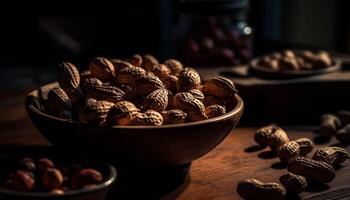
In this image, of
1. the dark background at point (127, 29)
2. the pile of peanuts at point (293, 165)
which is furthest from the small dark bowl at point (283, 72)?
the dark background at point (127, 29)

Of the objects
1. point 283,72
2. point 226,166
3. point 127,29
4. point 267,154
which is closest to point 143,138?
point 226,166

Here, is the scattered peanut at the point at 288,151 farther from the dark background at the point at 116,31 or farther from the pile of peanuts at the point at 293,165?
the dark background at the point at 116,31

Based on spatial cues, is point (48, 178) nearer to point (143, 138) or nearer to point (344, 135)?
point (143, 138)

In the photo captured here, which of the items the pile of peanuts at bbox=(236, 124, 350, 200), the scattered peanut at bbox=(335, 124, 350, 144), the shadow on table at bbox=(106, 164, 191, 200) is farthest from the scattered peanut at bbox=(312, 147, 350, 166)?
the shadow on table at bbox=(106, 164, 191, 200)

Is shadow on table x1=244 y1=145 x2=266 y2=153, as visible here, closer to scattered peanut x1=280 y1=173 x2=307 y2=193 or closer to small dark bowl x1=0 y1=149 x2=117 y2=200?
scattered peanut x1=280 y1=173 x2=307 y2=193

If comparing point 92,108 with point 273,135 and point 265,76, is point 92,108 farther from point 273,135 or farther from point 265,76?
point 265,76

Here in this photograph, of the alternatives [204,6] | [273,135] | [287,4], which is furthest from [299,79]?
[287,4]
